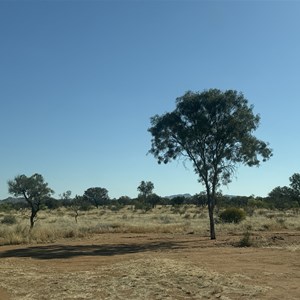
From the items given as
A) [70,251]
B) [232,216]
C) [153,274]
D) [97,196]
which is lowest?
[153,274]

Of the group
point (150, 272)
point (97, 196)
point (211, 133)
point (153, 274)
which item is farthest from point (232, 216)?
point (97, 196)

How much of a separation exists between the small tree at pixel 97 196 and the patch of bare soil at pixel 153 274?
303ft

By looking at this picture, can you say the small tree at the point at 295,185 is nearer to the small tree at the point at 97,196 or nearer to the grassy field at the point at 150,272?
the grassy field at the point at 150,272

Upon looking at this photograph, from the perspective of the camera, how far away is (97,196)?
116500 millimetres

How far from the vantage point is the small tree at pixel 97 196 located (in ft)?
375

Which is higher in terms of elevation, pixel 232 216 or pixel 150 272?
pixel 232 216

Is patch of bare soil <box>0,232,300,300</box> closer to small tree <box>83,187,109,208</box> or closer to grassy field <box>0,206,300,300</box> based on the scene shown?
grassy field <box>0,206,300,300</box>

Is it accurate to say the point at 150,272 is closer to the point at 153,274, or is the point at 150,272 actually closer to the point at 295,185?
the point at 153,274

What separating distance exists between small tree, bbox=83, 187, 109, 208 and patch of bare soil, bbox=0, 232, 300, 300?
92408mm

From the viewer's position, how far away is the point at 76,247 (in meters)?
25.0

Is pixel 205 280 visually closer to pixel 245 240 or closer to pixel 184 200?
pixel 245 240

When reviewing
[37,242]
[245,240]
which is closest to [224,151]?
[245,240]

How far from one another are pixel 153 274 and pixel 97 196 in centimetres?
10327

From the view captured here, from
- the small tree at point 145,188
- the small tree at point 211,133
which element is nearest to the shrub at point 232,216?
the small tree at point 211,133
